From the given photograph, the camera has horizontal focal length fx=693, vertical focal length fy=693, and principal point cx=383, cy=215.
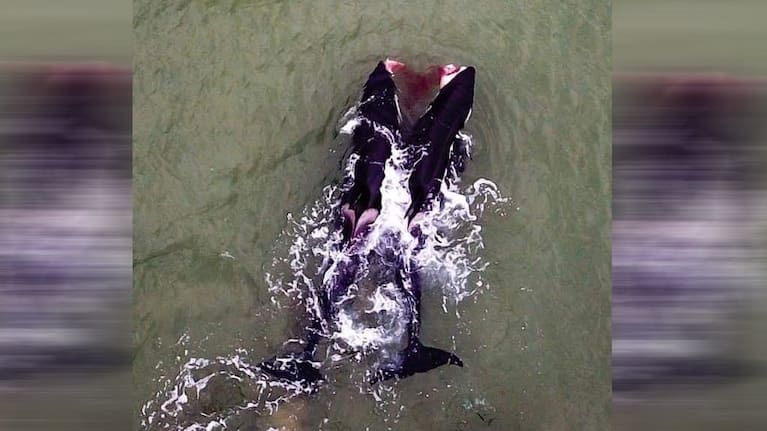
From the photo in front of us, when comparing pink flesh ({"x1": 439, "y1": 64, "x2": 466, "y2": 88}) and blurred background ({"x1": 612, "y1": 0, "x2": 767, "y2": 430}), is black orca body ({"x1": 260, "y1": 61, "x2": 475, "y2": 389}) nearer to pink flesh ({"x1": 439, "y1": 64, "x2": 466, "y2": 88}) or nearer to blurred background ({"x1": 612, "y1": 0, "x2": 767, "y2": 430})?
pink flesh ({"x1": 439, "y1": 64, "x2": 466, "y2": 88})

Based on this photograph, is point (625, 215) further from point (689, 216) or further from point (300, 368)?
point (300, 368)

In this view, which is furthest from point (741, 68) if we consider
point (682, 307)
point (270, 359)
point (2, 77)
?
point (2, 77)

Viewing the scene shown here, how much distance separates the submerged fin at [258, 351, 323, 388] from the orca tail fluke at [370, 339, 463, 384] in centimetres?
12

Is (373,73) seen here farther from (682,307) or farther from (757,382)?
(757,382)

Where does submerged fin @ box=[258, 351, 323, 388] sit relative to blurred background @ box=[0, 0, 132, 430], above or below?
below

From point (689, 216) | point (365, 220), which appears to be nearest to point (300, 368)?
point (365, 220)

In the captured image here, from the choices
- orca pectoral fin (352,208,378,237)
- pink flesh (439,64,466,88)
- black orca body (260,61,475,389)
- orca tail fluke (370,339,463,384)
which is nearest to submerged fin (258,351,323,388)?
black orca body (260,61,475,389)

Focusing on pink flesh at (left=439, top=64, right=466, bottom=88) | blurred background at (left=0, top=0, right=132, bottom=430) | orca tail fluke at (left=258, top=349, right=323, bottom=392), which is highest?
pink flesh at (left=439, top=64, right=466, bottom=88)

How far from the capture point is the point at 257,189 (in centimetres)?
149

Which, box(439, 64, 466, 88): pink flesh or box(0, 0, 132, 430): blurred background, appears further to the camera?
box(439, 64, 466, 88): pink flesh

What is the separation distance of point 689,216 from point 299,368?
0.90 m

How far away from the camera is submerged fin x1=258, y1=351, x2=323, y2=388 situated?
1474 mm

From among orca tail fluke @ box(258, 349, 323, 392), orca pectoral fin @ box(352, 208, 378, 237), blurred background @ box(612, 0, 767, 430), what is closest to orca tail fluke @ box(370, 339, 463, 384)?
orca tail fluke @ box(258, 349, 323, 392)

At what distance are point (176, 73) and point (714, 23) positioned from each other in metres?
1.16
